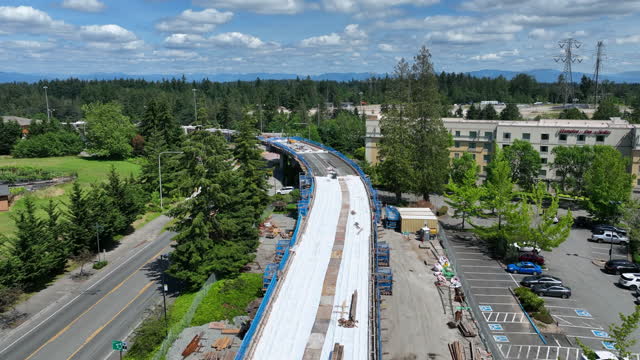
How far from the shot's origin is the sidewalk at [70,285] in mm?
36906

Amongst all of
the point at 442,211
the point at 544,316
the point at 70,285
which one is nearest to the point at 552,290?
the point at 544,316

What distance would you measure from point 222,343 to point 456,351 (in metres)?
15.8

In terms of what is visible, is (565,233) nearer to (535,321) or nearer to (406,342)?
(535,321)

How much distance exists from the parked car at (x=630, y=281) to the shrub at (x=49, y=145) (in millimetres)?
114621

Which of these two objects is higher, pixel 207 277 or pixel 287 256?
pixel 287 256

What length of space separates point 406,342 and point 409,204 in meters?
37.7

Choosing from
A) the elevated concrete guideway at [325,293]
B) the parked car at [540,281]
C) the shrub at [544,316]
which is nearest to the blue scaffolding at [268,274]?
the elevated concrete guideway at [325,293]

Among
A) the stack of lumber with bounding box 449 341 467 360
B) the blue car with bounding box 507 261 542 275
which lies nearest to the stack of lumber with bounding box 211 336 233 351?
the stack of lumber with bounding box 449 341 467 360

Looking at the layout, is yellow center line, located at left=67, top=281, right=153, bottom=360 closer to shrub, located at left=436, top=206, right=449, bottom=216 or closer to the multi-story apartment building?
shrub, located at left=436, top=206, right=449, bottom=216

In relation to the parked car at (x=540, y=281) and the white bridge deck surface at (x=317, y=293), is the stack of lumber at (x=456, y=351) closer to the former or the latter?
the white bridge deck surface at (x=317, y=293)

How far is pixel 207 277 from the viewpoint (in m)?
38.9

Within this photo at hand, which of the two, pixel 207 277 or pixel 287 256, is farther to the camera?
pixel 207 277

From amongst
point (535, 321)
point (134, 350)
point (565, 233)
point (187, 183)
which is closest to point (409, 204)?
point (565, 233)

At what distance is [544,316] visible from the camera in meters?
35.8
